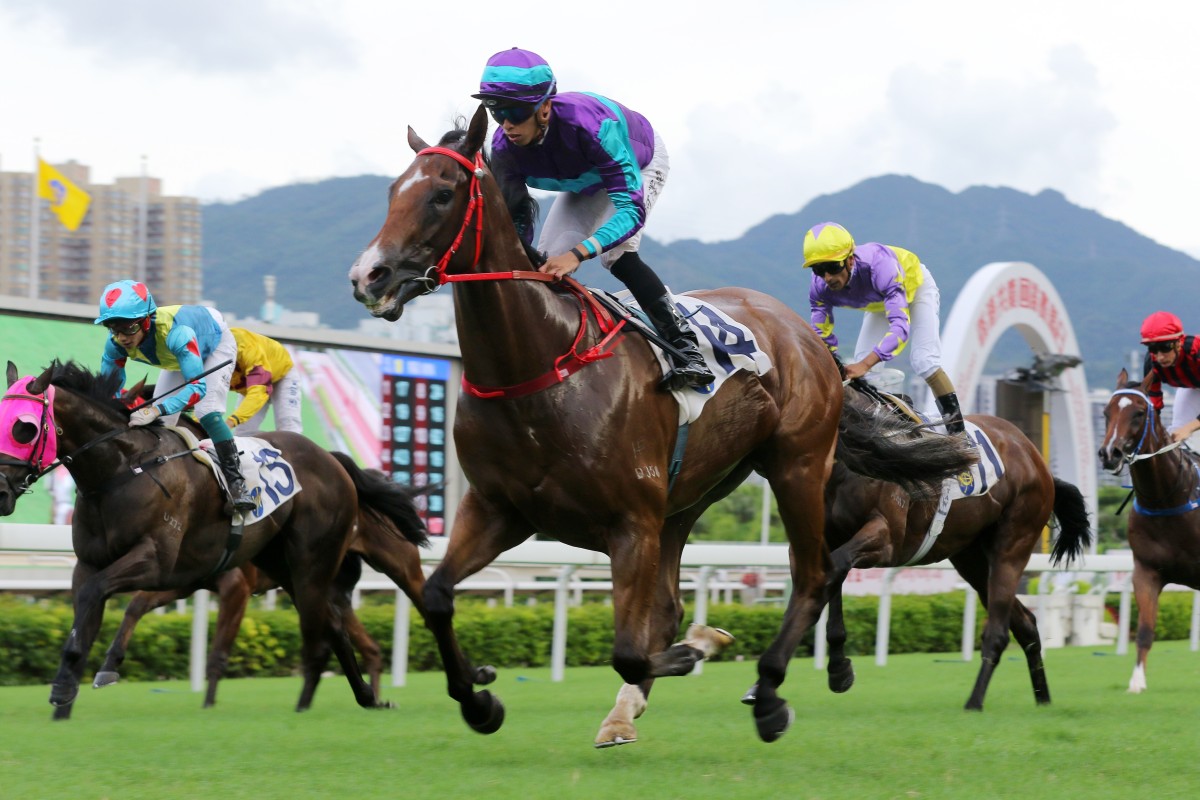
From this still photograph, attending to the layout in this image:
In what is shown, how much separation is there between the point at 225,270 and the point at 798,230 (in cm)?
8300

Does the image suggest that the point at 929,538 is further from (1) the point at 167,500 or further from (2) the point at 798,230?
(2) the point at 798,230

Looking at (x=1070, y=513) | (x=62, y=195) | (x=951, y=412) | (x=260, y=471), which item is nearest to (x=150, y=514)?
(x=260, y=471)

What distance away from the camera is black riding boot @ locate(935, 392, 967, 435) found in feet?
20.2

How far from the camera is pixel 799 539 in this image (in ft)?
14.8

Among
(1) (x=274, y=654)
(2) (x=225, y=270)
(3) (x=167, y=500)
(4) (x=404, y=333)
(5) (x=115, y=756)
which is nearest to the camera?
(5) (x=115, y=756)

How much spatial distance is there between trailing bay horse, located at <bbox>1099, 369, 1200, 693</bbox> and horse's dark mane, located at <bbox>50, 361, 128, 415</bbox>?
458cm

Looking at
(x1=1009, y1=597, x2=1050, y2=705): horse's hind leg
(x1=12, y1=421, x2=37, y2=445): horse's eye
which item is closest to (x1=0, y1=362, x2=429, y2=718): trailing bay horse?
(x1=12, y1=421, x2=37, y2=445): horse's eye

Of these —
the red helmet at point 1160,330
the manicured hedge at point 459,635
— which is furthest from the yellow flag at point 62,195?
the red helmet at point 1160,330

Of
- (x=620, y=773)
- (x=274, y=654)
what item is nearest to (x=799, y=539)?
(x=620, y=773)

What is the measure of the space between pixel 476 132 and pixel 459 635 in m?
5.69

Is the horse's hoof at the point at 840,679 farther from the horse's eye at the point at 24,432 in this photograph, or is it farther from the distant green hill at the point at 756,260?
the distant green hill at the point at 756,260

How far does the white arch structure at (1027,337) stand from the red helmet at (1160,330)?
15.0ft

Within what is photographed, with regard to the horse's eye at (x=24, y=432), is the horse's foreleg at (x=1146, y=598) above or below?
below

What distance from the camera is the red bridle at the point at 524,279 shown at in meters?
3.44
